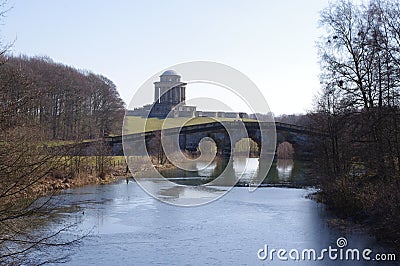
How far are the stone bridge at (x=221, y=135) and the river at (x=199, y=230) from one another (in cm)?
1953

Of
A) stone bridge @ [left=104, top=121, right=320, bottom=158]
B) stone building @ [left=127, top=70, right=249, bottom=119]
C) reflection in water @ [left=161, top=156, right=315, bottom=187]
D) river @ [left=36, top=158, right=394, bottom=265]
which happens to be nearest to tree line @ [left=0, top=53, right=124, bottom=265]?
river @ [left=36, top=158, right=394, bottom=265]

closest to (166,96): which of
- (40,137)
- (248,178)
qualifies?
(248,178)

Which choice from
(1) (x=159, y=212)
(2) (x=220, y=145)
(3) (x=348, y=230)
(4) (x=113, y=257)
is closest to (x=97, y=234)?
(4) (x=113, y=257)

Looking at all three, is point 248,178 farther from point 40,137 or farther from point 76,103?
point 40,137

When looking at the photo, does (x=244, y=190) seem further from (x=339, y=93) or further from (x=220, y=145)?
(x=220, y=145)

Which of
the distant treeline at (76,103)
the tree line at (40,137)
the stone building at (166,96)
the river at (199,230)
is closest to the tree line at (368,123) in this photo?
the river at (199,230)

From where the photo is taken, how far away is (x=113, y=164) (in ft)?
131

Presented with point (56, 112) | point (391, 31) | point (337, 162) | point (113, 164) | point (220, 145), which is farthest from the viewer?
point (220, 145)

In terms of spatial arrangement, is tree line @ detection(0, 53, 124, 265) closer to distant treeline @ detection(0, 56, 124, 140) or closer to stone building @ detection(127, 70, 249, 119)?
distant treeline @ detection(0, 56, 124, 140)

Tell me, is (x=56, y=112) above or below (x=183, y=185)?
above

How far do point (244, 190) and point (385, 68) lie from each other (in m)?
14.8

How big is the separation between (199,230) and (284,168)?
28678 mm

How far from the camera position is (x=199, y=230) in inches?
678

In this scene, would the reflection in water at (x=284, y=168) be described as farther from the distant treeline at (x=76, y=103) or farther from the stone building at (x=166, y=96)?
the distant treeline at (x=76, y=103)
